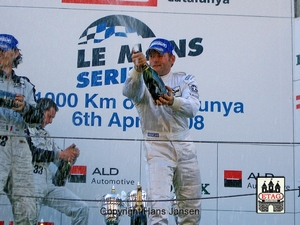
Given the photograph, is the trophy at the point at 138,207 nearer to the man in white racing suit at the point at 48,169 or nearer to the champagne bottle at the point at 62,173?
the man in white racing suit at the point at 48,169

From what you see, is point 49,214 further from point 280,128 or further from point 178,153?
point 280,128

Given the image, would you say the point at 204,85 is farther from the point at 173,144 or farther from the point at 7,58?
the point at 7,58

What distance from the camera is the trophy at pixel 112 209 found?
14.0ft

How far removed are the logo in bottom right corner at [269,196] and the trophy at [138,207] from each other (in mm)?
754

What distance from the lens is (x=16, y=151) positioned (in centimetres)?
437

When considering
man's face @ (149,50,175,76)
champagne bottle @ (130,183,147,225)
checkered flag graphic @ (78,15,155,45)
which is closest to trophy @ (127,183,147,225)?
champagne bottle @ (130,183,147,225)

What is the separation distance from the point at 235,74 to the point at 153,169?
42.9 inches

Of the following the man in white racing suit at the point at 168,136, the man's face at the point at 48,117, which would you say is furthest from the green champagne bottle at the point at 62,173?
the man in white racing suit at the point at 168,136

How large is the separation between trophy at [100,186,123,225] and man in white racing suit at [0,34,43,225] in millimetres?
476

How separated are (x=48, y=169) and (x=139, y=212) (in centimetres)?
76

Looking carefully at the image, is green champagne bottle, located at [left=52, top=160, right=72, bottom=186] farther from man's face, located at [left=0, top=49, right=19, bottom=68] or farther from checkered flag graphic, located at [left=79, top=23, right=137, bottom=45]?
checkered flag graphic, located at [left=79, top=23, right=137, bottom=45]

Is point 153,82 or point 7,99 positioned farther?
point 7,99

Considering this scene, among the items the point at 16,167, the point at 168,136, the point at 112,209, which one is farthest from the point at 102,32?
the point at 112,209

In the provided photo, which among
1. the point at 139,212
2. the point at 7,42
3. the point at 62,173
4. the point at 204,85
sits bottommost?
the point at 139,212
